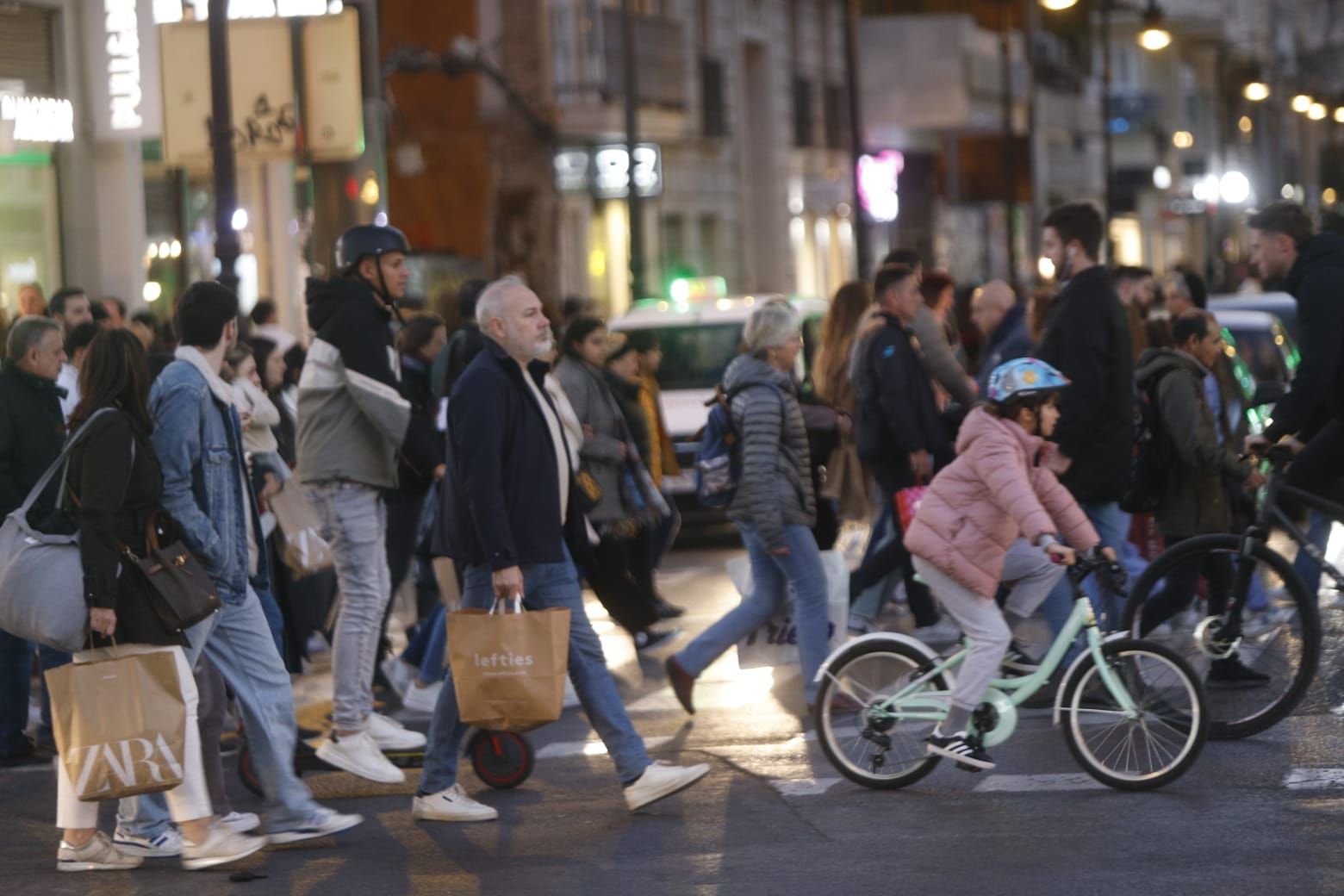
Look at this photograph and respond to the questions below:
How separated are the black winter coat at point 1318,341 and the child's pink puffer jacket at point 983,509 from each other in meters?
1.52

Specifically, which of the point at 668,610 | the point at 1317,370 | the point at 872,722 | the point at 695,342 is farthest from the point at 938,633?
the point at 695,342

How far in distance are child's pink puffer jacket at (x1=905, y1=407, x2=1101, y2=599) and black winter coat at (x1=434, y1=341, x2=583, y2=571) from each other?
138 centimetres

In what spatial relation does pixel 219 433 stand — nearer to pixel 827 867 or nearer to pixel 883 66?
pixel 827 867

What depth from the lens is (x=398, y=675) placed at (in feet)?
37.5

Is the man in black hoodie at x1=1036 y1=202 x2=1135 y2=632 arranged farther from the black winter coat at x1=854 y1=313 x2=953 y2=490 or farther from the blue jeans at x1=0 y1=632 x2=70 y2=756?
the blue jeans at x1=0 y1=632 x2=70 y2=756

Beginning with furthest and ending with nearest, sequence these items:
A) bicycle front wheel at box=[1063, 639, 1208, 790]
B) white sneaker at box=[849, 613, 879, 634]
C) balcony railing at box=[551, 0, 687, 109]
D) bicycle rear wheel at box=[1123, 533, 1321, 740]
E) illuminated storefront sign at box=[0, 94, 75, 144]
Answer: balcony railing at box=[551, 0, 687, 109]
illuminated storefront sign at box=[0, 94, 75, 144]
white sneaker at box=[849, 613, 879, 634]
bicycle rear wheel at box=[1123, 533, 1321, 740]
bicycle front wheel at box=[1063, 639, 1208, 790]

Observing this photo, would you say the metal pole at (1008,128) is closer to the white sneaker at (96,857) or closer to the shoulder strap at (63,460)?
the white sneaker at (96,857)

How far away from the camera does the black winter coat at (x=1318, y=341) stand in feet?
30.6

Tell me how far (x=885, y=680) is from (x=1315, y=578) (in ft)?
6.82

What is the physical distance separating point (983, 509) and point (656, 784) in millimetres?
1540

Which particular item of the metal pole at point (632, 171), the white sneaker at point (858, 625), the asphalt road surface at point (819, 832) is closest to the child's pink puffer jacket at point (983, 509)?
the asphalt road surface at point (819, 832)

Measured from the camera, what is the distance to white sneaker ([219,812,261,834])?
8.16 m

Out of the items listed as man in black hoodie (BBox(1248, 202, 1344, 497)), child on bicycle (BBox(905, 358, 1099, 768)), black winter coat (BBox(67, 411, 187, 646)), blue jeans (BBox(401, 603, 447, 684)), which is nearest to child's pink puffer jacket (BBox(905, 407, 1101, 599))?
child on bicycle (BBox(905, 358, 1099, 768))

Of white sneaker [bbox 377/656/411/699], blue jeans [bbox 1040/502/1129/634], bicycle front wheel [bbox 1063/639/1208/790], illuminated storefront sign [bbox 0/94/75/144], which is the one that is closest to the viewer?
bicycle front wheel [bbox 1063/639/1208/790]
